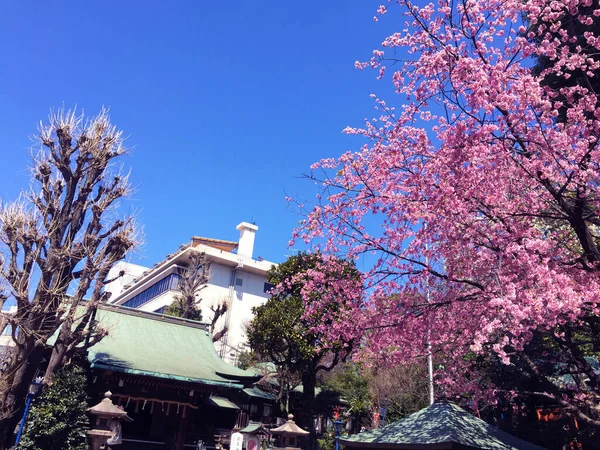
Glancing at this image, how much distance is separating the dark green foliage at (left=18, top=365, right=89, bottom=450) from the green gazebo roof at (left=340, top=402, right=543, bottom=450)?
23.6ft

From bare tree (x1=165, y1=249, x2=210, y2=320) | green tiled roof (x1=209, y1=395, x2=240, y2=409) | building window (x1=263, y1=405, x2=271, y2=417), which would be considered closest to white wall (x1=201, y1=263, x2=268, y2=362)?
bare tree (x1=165, y1=249, x2=210, y2=320)

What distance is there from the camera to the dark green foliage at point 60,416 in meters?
11.6

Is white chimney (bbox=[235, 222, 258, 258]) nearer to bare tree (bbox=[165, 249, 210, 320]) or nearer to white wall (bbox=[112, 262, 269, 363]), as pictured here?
white wall (bbox=[112, 262, 269, 363])

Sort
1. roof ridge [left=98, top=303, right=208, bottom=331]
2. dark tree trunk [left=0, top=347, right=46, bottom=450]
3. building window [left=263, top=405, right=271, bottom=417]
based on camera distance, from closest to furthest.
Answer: dark tree trunk [left=0, top=347, right=46, bottom=450], roof ridge [left=98, top=303, right=208, bottom=331], building window [left=263, top=405, right=271, bottom=417]

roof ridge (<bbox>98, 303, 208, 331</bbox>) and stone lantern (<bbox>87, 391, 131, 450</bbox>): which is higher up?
roof ridge (<bbox>98, 303, 208, 331</bbox>)

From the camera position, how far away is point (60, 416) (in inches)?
475

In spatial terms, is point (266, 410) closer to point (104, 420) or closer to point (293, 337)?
point (293, 337)

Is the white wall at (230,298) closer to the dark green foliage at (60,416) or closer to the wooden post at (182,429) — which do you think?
the wooden post at (182,429)

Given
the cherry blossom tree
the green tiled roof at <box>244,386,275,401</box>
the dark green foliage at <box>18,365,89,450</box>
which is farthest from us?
the green tiled roof at <box>244,386,275,401</box>

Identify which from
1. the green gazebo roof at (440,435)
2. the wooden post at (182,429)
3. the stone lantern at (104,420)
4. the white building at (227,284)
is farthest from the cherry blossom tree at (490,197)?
the white building at (227,284)

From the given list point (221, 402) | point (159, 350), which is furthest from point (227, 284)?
point (159, 350)

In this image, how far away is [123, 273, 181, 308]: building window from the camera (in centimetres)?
3416

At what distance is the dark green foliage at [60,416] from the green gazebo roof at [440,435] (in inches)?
283

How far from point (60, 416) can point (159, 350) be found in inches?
210
